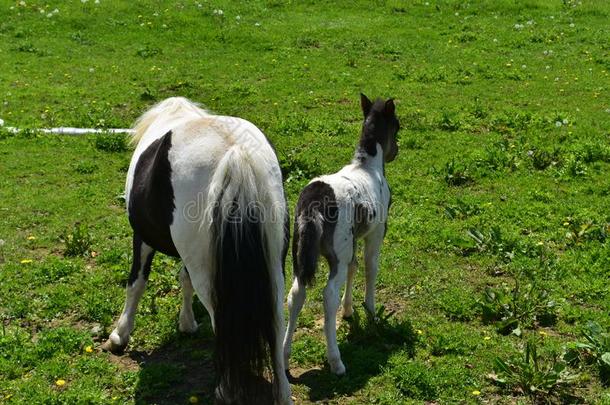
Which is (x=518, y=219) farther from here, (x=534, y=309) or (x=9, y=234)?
(x=9, y=234)

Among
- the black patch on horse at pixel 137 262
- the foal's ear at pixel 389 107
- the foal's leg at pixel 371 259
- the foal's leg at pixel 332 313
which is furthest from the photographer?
the foal's ear at pixel 389 107

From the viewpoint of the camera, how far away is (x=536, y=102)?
44.6ft

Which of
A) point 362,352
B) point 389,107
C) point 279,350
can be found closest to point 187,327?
point 362,352

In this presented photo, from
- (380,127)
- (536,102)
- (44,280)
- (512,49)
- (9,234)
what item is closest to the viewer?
(380,127)

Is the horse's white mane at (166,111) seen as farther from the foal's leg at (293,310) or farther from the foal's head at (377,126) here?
the foal's leg at (293,310)

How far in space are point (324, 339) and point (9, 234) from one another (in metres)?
4.32

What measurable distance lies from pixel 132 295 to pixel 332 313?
175 cm

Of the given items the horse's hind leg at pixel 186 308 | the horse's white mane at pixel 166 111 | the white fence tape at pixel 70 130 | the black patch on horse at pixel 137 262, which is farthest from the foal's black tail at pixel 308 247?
the white fence tape at pixel 70 130

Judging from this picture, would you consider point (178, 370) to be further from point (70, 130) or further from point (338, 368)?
point (70, 130)

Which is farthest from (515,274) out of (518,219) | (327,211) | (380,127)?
(327,211)

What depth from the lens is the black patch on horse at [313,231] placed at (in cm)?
596

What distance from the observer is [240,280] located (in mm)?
4941

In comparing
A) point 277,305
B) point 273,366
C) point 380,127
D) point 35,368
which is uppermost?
point 380,127

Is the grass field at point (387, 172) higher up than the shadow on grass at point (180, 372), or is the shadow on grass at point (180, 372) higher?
the grass field at point (387, 172)
